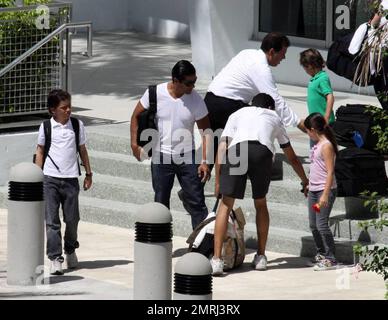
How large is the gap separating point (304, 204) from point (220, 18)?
5.94 metres

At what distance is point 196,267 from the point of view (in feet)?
31.1

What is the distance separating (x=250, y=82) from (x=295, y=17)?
641cm

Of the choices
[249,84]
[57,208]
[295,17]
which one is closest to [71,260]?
[57,208]

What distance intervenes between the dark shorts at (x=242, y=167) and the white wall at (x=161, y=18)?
10.7 m

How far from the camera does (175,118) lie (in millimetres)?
12961

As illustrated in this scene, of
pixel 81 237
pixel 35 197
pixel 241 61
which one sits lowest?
pixel 81 237

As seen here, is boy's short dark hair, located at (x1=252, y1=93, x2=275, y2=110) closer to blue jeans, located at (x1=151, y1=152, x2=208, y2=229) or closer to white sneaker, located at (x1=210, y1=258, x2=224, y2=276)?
blue jeans, located at (x1=151, y1=152, x2=208, y2=229)

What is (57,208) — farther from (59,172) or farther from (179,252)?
(179,252)

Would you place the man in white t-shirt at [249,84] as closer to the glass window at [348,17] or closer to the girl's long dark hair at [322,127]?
the girl's long dark hair at [322,127]

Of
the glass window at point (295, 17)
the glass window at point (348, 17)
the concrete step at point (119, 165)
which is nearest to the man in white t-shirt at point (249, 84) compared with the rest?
the concrete step at point (119, 165)

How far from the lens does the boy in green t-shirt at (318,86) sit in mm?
13867

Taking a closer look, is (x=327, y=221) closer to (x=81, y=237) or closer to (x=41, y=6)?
(x=81, y=237)
